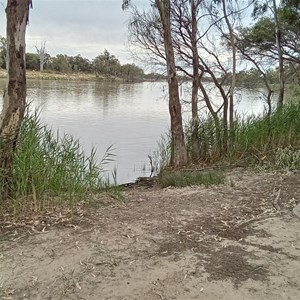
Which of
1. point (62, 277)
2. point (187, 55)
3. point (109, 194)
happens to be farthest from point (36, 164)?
point (187, 55)

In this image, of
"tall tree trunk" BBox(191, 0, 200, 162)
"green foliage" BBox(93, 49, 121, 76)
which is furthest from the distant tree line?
"tall tree trunk" BBox(191, 0, 200, 162)

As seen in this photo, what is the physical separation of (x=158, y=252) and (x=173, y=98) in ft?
17.1

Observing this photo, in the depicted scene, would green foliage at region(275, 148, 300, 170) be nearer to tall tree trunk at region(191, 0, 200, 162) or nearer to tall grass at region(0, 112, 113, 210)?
tall tree trunk at region(191, 0, 200, 162)

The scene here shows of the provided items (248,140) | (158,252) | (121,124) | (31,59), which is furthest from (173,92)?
(31,59)

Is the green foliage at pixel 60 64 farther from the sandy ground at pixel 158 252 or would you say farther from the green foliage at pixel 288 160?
the sandy ground at pixel 158 252

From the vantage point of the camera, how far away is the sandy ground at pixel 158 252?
2215 millimetres

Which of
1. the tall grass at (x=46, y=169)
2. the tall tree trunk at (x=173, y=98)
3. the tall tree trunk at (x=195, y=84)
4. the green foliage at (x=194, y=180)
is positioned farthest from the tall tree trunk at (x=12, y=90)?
the tall tree trunk at (x=195, y=84)

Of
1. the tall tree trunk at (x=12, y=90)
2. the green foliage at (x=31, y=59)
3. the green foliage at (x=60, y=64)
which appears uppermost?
the green foliage at (x=60, y=64)

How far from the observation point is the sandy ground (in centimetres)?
221

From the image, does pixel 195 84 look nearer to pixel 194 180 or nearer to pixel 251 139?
pixel 251 139

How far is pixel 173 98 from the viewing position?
7.61 meters

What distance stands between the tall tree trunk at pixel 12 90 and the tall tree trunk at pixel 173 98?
13.4ft

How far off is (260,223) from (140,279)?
4.78ft

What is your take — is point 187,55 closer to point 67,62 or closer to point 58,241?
point 58,241
